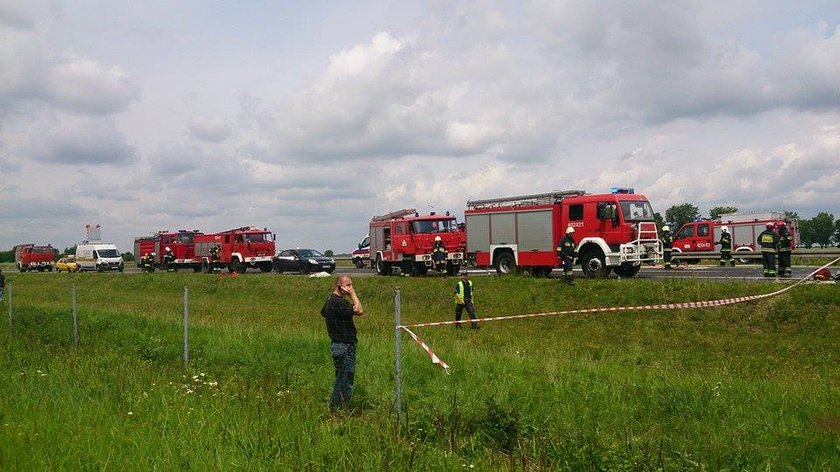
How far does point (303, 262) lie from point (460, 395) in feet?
104

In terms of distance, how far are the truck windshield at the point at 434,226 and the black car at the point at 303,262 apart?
9880 millimetres

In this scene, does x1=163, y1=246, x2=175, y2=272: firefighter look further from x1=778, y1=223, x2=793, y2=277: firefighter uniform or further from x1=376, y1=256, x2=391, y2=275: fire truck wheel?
x1=778, y1=223, x2=793, y2=277: firefighter uniform

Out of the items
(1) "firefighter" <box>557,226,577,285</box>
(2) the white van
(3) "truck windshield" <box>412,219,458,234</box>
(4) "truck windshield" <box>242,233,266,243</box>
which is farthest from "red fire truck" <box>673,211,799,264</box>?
(2) the white van

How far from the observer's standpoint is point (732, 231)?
38.1 metres

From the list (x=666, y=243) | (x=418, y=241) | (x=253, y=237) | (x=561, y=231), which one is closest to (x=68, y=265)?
(x=253, y=237)

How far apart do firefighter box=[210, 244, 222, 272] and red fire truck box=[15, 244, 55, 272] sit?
95.8 ft

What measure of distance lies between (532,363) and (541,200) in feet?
49.4

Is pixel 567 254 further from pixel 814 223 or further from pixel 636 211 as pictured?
pixel 814 223

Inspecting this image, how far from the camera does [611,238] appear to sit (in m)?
22.5

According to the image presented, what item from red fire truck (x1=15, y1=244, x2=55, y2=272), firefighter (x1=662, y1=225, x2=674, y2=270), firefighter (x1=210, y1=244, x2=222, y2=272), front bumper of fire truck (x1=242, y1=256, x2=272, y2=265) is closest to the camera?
firefighter (x1=662, y1=225, x2=674, y2=270)

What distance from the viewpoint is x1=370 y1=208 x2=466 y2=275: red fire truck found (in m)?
30.6

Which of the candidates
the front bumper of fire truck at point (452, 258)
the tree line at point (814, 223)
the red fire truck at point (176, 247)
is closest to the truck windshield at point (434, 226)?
the front bumper of fire truck at point (452, 258)

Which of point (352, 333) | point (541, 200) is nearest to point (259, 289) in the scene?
point (541, 200)

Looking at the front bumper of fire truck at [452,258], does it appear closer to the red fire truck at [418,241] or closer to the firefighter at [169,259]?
the red fire truck at [418,241]
